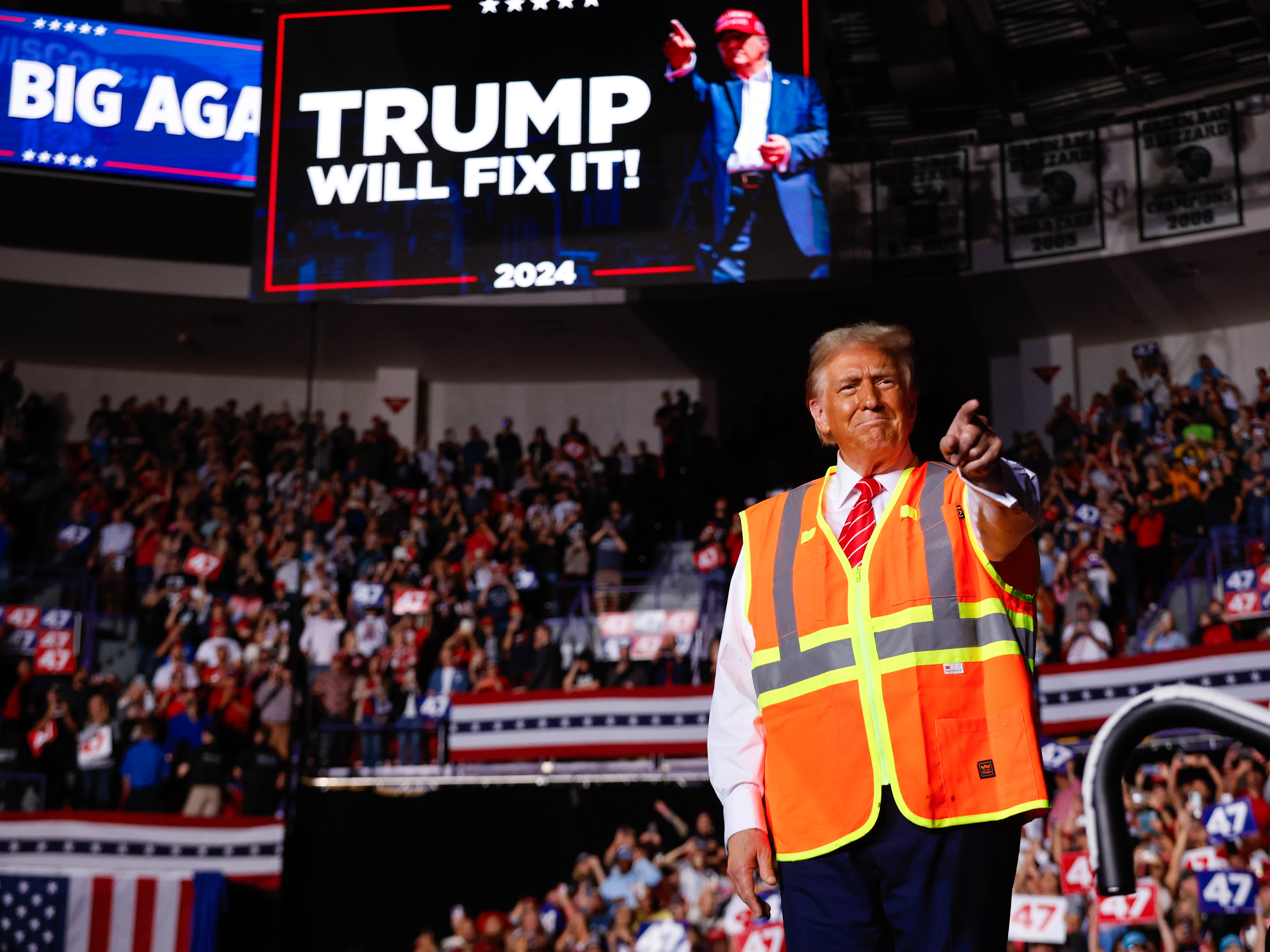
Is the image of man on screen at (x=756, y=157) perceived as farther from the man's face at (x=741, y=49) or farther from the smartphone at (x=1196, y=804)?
the smartphone at (x=1196, y=804)

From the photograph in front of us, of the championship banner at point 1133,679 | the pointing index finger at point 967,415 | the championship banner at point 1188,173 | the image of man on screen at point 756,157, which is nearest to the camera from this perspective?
the pointing index finger at point 967,415

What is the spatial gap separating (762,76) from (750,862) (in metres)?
5.53

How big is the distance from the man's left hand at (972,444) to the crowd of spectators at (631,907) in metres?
7.71

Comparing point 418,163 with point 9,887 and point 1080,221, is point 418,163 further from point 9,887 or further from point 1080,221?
point 1080,221

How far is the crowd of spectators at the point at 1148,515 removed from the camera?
440 inches

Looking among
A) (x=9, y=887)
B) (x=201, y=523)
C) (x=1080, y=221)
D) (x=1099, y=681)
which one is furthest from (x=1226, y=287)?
(x=9, y=887)

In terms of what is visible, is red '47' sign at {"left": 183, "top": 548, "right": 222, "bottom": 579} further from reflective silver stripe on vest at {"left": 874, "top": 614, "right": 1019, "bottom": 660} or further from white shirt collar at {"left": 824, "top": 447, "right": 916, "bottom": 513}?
reflective silver stripe on vest at {"left": 874, "top": 614, "right": 1019, "bottom": 660}

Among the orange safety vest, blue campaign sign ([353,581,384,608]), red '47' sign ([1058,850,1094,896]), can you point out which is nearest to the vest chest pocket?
the orange safety vest

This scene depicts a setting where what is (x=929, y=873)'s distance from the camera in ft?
6.73

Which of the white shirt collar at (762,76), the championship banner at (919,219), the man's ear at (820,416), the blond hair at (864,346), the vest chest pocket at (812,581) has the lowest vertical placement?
the vest chest pocket at (812,581)

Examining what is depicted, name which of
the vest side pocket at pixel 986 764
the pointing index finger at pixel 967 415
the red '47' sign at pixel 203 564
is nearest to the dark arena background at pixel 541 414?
the red '47' sign at pixel 203 564

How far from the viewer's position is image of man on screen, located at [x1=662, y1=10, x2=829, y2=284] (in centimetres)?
669

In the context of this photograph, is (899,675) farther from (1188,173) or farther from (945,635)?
(1188,173)

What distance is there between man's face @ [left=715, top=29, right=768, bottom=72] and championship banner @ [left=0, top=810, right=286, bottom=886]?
699cm
